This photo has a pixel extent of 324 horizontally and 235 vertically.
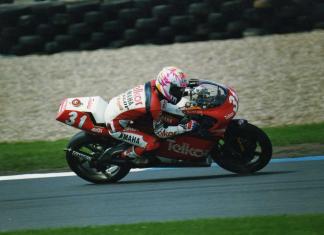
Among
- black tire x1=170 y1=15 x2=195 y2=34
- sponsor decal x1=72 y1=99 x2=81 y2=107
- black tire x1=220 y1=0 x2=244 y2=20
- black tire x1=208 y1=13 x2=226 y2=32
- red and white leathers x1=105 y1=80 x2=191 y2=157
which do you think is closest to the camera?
red and white leathers x1=105 y1=80 x2=191 y2=157

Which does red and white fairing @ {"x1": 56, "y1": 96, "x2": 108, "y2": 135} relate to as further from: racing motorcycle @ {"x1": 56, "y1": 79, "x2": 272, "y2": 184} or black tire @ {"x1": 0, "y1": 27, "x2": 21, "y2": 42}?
black tire @ {"x1": 0, "y1": 27, "x2": 21, "y2": 42}

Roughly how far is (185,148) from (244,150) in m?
0.70

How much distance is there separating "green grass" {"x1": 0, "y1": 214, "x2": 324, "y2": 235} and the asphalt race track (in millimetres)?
328

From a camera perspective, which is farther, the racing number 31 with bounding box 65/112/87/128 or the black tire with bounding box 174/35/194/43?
the black tire with bounding box 174/35/194/43

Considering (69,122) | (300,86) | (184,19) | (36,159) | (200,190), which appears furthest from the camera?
(184,19)

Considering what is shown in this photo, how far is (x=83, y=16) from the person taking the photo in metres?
15.7

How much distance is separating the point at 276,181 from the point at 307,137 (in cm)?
247

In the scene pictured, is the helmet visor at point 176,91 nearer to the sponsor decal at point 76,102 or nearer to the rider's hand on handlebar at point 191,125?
the rider's hand on handlebar at point 191,125

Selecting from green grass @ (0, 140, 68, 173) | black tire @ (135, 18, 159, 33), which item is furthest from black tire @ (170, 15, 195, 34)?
green grass @ (0, 140, 68, 173)

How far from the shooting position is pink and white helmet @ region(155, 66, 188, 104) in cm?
926

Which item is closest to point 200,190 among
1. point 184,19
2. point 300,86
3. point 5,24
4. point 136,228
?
point 136,228

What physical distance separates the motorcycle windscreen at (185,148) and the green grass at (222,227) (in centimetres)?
194

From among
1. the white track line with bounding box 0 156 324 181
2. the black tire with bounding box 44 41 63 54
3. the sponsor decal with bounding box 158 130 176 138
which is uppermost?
the sponsor decal with bounding box 158 130 176 138

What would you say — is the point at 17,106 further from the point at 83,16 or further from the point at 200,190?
the point at 200,190
